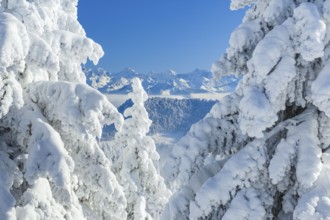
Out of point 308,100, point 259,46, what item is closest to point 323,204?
point 308,100

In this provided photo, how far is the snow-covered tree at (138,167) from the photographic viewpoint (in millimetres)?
23391

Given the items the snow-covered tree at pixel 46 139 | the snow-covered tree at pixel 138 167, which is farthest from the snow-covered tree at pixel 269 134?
the snow-covered tree at pixel 138 167

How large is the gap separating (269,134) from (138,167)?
16.8 meters

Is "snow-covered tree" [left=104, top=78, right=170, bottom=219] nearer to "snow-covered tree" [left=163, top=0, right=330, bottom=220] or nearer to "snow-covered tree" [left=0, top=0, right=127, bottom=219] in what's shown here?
"snow-covered tree" [left=0, top=0, right=127, bottom=219]

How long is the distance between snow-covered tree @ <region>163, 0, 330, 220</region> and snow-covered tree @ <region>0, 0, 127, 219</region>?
178 cm

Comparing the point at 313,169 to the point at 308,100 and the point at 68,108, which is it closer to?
the point at 308,100

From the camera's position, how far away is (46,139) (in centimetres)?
877

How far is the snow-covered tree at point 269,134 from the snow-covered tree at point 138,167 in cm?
1515

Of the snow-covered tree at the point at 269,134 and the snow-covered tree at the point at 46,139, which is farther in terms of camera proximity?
the snow-covered tree at the point at 46,139

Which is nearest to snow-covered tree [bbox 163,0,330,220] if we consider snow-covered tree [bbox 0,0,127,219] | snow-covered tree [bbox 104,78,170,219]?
snow-covered tree [bbox 0,0,127,219]

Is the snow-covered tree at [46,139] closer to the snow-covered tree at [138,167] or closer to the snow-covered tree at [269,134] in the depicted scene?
the snow-covered tree at [269,134]

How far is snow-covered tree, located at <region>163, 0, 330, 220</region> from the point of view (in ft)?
23.0

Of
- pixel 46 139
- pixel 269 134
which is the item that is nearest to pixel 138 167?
pixel 46 139

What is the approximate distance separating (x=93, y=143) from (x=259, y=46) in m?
3.91
